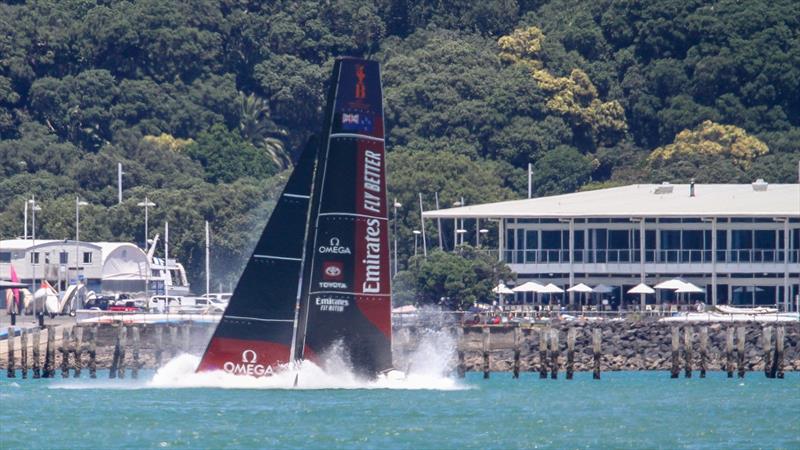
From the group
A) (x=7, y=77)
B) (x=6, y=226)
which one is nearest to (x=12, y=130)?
(x=7, y=77)

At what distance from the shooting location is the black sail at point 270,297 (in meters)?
56.0

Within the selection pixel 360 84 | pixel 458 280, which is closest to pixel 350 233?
pixel 360 84

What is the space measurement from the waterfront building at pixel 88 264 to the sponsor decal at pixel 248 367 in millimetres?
50615

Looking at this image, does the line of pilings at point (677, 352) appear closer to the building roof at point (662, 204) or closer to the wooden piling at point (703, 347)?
the wooden piling at point (703, 347)

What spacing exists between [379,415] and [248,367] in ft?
10.6

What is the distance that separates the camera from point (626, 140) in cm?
13862

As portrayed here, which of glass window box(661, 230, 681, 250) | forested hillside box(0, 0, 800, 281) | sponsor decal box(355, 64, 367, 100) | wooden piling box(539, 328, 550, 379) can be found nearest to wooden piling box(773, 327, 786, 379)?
wooden piling box(539, 328, 550, 379)

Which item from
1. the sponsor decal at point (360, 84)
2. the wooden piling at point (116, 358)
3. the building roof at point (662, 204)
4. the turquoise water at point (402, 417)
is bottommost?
the turquoise water at point (402, 417)

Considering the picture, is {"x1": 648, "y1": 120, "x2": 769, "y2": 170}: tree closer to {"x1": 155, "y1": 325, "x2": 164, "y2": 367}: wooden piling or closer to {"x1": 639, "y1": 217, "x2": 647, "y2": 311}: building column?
{"x1": 639, "y1": 217, "x2": 647, "y2": 311}: building column

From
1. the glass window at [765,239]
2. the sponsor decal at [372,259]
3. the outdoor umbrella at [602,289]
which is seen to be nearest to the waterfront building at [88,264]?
the outdoor umbrella at [602,289]

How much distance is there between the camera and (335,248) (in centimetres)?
5578

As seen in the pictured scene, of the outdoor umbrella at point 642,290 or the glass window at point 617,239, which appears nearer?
the outdoor umbrella at point 642,290

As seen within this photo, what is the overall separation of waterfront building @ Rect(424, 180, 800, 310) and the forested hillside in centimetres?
2484

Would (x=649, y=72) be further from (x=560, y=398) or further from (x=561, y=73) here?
(x=560, y=398)
